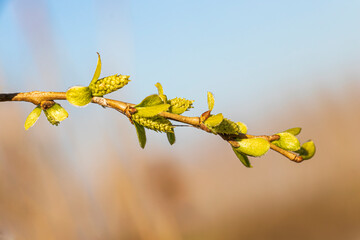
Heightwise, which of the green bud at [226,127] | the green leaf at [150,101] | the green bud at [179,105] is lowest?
the green bud at [226,127]

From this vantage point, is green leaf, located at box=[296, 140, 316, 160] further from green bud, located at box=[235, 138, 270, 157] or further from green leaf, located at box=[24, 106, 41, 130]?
green leaf, located at box=[24, 106, 41, 130]

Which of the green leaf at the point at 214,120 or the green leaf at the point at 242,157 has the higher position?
the green leaf at the point at 214,120

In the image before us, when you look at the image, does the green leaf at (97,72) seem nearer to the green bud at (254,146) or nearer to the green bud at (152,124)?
the green bud at (152,124)

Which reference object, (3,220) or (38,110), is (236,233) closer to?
(3,220)

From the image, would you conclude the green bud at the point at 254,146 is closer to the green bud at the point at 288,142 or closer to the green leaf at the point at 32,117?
the green bud at the point at 288,142

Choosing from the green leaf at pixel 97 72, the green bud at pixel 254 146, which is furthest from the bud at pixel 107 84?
the green bud at pixel 254 146

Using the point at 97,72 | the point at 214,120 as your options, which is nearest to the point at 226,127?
the point at 214,120
